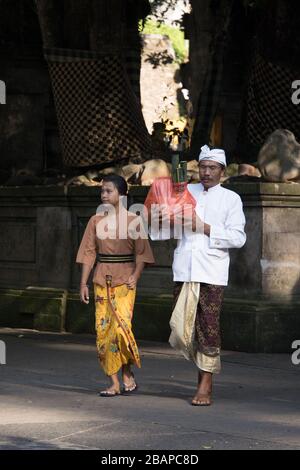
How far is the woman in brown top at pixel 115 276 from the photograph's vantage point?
9.53m

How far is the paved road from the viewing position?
765cm

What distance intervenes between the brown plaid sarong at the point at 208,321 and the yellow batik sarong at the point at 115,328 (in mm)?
655

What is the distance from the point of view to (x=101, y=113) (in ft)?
50.8

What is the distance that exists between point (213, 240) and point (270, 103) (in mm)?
5932

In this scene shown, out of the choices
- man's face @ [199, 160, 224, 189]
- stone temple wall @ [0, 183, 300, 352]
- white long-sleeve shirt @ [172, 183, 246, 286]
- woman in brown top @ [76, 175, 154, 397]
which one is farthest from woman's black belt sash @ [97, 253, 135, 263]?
stone temple wall @ [0, 183, 300, 352]

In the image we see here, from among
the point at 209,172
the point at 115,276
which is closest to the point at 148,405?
the point at 115,276

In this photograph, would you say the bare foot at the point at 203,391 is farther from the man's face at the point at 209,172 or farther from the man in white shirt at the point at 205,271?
the man's face at the point at 209,172

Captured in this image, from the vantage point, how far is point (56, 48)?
15.9 meters

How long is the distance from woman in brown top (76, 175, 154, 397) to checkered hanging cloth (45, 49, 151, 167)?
5.71 meters

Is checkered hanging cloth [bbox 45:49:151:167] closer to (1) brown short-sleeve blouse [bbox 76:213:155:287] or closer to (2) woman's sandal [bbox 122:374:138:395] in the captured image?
(1) brown short-sleeve blouse [bbox 76:213:155:287]

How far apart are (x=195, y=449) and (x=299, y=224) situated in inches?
212

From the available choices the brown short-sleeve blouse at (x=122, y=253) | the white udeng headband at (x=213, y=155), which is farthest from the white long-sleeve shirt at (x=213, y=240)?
the brown short-sleeve blouse at (x=122, y=253)
